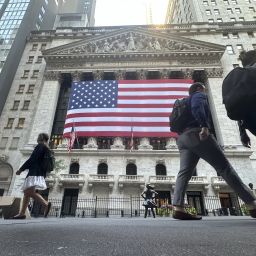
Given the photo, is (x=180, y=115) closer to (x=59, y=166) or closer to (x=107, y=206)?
(x=107, y=206)

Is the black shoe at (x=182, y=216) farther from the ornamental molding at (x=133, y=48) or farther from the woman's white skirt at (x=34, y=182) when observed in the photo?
the ornamental molding at (x=133, y=48)

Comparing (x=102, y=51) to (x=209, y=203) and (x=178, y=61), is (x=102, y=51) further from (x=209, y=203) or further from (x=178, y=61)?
(x=209, y=203)

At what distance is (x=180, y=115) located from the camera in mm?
4695

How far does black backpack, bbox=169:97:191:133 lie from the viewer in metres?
4.69

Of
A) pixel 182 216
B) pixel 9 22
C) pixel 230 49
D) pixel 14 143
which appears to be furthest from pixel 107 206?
pixel 9 22

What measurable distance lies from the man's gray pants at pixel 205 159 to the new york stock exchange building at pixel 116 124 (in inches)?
572

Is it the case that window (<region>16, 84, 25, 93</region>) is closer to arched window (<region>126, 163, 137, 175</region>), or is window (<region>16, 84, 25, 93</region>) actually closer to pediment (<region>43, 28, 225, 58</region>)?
pediment (<region>43, 28, 225, 58</region>)

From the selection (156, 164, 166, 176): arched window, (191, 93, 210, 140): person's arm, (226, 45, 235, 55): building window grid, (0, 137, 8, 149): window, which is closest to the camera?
(191, 93, 210, 140): person's arm

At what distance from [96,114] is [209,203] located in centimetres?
1477

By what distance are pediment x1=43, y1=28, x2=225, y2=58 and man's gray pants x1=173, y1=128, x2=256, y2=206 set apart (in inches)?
1203

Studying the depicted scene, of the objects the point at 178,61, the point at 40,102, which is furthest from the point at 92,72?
the point at 178,61

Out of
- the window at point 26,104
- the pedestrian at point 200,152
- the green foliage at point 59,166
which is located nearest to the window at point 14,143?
the window at point 26,104

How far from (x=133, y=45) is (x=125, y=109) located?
45.9 ft

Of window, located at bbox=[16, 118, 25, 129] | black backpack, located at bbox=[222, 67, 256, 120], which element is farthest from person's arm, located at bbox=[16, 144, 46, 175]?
window, located at bbox=[16, 118, 25, 129]
